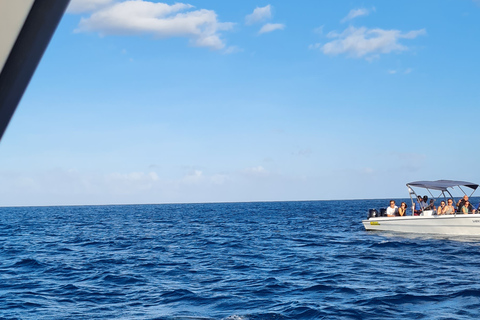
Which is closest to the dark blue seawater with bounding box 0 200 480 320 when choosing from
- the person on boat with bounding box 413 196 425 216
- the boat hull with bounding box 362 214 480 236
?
the boat hull with bounding box 362 214 480 236

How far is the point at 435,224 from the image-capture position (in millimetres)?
23438

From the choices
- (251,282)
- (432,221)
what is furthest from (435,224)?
(251,282)

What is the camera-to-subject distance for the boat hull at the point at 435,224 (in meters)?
22.4

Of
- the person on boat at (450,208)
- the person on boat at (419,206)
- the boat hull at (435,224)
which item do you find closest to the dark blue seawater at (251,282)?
the boat hull at (435,224)

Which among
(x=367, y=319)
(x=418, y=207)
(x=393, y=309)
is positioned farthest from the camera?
(x=418, y=207)

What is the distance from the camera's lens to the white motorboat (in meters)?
22.6

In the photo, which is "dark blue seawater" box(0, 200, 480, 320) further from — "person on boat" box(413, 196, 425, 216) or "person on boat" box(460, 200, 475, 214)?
"person on boat" box(413, 196, 425, 216)

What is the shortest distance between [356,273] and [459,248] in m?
7.34

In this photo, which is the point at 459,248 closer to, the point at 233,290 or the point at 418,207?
the point at 418,207

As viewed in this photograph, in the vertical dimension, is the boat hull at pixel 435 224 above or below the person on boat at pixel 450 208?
below

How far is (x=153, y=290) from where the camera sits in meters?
12.2

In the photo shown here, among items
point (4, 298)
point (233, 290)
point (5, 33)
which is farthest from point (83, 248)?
point (5, 33)

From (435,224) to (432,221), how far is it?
20 cm

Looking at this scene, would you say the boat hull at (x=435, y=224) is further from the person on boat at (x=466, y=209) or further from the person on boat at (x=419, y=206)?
the person on boat at (x=419, y=206)
